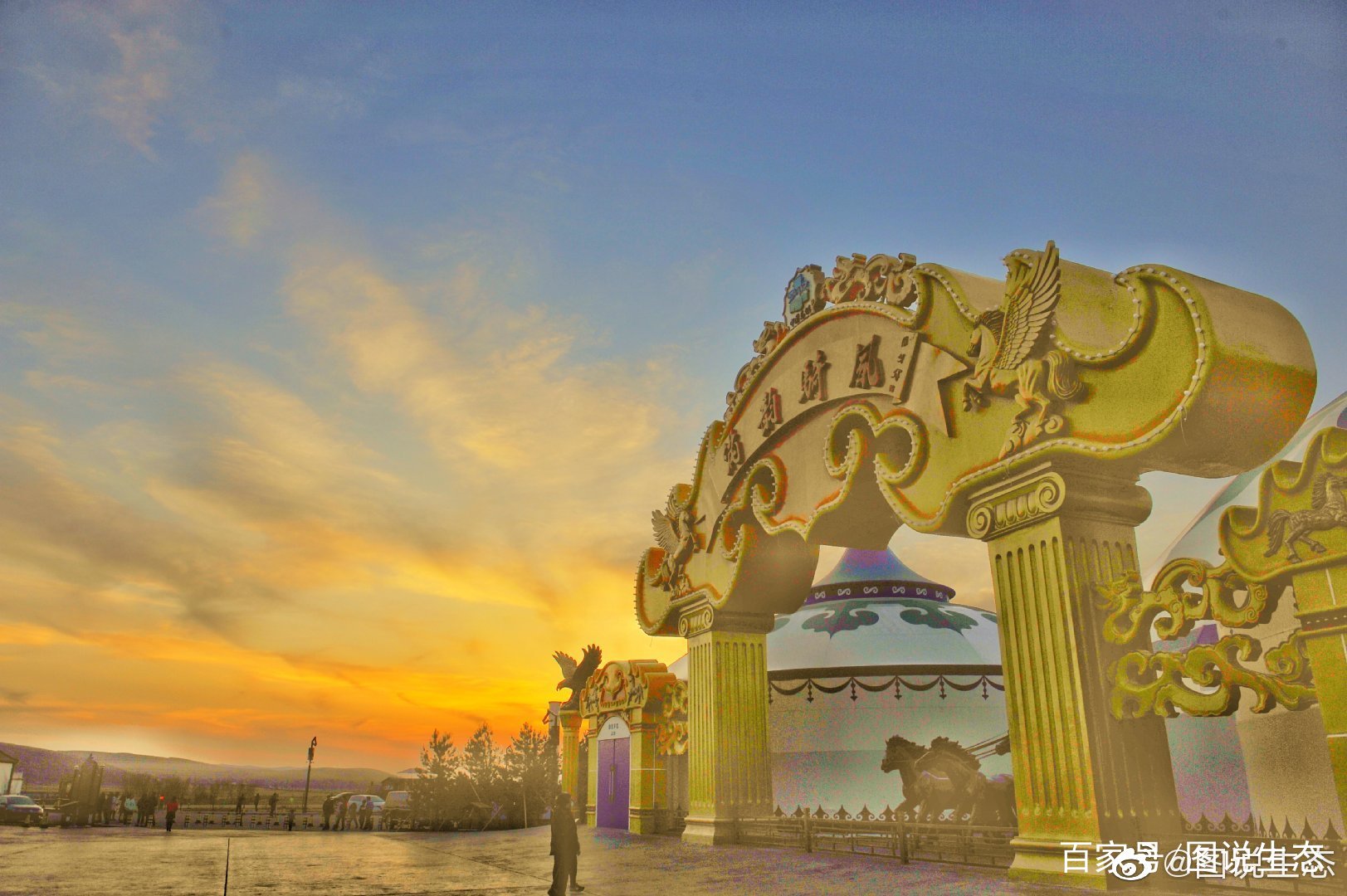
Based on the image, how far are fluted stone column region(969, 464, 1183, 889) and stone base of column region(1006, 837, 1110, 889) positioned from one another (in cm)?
1

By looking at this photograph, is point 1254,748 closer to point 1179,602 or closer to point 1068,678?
point 1068,678

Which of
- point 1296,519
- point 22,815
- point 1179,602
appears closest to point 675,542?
point 1179,602

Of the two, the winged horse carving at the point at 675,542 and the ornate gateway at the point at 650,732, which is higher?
the winged horse carving at the point at 675,542

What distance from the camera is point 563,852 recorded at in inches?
352

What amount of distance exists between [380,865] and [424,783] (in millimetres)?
50551

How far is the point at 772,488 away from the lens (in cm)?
1593

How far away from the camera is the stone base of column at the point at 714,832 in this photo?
15.5m

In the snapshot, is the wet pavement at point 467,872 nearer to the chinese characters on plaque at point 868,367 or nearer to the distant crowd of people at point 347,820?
the chinese characters on plaque at point 868,367

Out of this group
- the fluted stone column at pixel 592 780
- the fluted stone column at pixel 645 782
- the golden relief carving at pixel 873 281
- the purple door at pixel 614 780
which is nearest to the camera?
the golden relief carving at pixel 873 281

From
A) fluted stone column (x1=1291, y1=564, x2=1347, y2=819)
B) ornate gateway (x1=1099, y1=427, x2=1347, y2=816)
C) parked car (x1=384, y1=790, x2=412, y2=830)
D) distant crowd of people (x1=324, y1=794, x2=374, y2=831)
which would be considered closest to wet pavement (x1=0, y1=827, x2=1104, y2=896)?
ornate gateway (x1=1099, y1=427, x2=1347, y2=816)

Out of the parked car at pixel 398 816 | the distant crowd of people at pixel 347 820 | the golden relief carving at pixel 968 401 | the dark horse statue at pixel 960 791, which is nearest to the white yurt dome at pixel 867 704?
the dark horse statue at pixel 960 791

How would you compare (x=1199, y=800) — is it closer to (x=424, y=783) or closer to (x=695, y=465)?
(x=695, y=465)

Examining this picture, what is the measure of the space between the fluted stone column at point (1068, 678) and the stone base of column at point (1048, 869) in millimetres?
12

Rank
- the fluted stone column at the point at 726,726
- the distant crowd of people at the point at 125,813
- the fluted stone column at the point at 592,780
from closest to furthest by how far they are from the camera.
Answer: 1. the fluted stone column at the point at 726,726
2. the fluted stone column at the point at 592,780
3. the distant crowd of people at the point at 125,813
